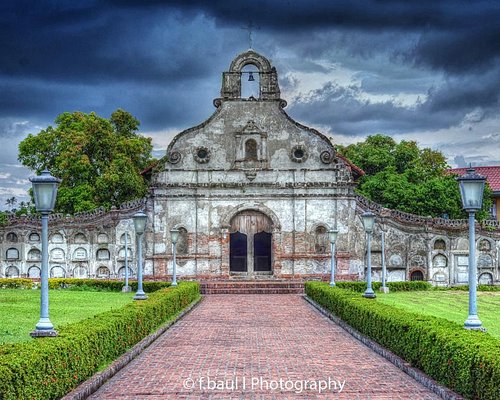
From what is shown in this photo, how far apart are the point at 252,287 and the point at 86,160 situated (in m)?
15.8

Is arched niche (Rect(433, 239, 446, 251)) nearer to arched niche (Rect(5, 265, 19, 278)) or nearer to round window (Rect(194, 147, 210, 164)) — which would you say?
round window (Rect(194, 147, 210, 164))

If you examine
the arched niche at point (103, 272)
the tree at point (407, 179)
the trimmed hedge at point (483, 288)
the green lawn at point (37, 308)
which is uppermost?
the tree at point (407, 179)

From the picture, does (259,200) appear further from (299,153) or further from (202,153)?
(202,153)

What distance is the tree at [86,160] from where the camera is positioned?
1838 inches

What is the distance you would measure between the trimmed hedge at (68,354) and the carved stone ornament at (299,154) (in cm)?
2319

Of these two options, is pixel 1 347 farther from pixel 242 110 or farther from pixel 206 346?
pixel 242 110

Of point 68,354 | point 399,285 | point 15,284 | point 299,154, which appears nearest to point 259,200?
point 299,154

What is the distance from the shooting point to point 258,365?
14914 millimetres

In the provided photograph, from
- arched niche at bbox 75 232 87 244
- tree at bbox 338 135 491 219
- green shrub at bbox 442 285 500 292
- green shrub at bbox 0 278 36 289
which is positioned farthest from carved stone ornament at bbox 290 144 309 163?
green shrub at bbox 0 278 36 289

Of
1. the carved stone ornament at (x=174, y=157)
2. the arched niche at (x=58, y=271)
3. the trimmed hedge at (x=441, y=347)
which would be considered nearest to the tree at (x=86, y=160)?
the arched niche at (x=58, y=271)

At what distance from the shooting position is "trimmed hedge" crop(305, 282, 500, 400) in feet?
35.2

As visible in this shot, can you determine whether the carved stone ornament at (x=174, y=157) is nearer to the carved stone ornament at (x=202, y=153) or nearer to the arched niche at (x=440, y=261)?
the carved stone ornament at (x=202, y=153)

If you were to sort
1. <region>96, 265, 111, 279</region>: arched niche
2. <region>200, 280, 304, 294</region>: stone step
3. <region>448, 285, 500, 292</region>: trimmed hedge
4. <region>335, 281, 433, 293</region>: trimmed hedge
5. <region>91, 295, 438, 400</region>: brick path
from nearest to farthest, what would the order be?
<region>91, 295, 438, 400</region>: brick path < <region>335, 281, 433, 293</region>: trimmed hedge < <region>200, 280, 304, 294</region>: stone step < <region>448, 285, 500, 292</region>: trimmed hedge < <region>96, 265, 111, 279</region>: arched niche

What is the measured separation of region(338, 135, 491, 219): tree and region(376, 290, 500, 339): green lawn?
9940mm
